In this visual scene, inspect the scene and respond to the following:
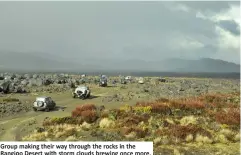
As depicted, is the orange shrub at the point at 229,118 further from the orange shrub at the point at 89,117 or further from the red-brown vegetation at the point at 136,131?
the orange shrub at the point at 89,117

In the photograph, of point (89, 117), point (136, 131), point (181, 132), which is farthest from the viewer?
point (89, 117)

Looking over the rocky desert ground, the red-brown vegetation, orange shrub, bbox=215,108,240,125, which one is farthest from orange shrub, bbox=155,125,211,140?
orange shrub, bbox=215,108,240,125

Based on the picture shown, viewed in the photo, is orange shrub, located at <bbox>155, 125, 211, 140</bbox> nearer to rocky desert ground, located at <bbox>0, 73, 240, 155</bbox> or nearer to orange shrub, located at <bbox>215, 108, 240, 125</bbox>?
rocky desert ground, located at <bbox>0, 73, 240, 155</bbox>

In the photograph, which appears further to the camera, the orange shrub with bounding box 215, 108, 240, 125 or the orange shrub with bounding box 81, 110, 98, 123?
the orange shrub with bounding box 81, 110, 98, 123

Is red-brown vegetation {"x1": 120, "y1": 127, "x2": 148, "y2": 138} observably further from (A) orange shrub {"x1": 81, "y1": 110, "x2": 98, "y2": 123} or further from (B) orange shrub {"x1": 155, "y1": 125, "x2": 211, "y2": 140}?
(A) orange shrub {"x1": 81, "y1": 110, "x2": 98, "y2": 123}

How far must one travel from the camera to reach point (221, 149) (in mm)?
20812

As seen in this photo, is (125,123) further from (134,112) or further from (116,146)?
(116,146)

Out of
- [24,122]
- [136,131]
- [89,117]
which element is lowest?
[24,122]

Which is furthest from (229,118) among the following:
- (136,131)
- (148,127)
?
(136,131)

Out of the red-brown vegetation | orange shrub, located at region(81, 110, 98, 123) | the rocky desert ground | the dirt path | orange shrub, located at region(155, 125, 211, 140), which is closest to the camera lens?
the rocky desert ground

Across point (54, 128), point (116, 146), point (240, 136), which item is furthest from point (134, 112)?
point (116, 146)

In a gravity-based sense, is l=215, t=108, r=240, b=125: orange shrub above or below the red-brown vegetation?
above

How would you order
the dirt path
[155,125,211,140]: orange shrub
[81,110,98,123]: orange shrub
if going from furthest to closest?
[81,110,98,123]: orange shrub
the dirt path
[155,125,211,140]: orange shrub

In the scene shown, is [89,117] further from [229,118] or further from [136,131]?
[229,118]
